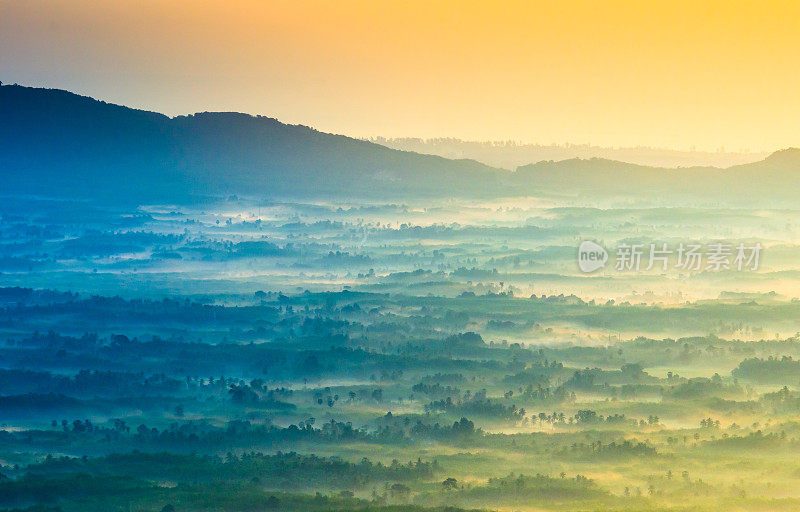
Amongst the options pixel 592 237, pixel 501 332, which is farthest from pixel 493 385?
pixel 592 237

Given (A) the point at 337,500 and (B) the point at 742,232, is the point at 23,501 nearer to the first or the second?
(A) the point at 337,500

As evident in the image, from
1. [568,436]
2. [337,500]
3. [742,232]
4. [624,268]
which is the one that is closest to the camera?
[337,500]

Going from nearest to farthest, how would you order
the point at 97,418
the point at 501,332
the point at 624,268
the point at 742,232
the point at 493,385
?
1. the point at 97,418
2. the point at 493,385
3. the point at 501,332
4. the point at 624,268
5. the point at 742,232

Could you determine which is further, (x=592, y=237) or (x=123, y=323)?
(x=592, y=237)

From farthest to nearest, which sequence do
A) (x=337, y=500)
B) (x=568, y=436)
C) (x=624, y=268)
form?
(x=624, y=268) < (x=568, y=436) < (x=337, y=500)

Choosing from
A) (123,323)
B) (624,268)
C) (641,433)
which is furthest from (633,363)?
(624,268)

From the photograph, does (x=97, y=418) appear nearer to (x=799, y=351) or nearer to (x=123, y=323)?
(x=123, y=323)

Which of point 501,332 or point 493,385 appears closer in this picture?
point 493,385

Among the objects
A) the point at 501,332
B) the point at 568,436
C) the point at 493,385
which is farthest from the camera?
the point at 501,332
